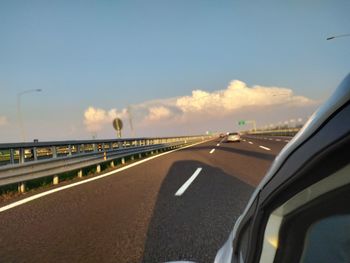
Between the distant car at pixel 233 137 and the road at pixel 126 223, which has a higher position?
the distant car at pixel 233 137

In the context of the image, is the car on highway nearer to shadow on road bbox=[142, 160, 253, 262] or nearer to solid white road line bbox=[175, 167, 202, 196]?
shadow on road bbox=[142, 160, 253, 262]

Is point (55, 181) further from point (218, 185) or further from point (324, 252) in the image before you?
point (324, 252)

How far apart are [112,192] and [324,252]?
25.3ft

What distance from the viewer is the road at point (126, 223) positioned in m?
4.44

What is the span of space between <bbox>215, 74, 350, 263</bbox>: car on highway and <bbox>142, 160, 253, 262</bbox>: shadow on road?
2648 mm

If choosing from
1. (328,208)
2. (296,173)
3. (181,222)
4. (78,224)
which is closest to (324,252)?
(328,208)

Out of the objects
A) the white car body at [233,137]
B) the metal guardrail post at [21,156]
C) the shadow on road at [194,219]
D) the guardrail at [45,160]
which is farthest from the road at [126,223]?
the white car body at [233,137]

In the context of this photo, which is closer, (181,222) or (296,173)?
(296,173)

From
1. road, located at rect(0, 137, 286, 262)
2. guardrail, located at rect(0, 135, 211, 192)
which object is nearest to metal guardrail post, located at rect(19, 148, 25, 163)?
guardrail, located at rect(0, 135, 211, 192)

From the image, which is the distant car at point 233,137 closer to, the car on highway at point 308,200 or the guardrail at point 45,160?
the guardrail at point 45,160

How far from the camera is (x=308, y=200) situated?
140 cm

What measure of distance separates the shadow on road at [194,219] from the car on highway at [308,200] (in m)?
2.65

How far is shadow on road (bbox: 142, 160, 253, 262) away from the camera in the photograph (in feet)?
14.4

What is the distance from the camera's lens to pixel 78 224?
19.2 feet
